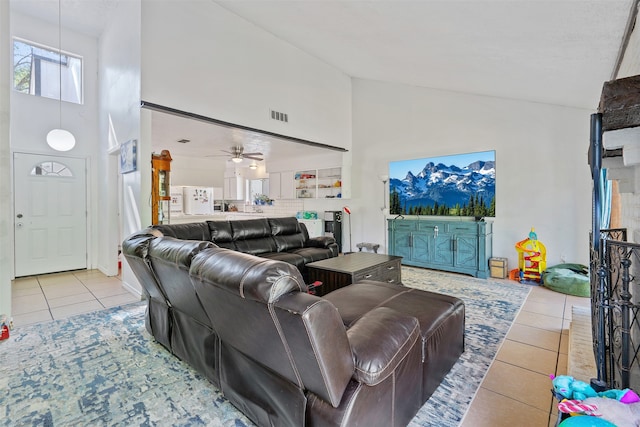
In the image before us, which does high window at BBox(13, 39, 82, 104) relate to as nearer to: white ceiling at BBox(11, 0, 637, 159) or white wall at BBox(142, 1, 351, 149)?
white ceiling at BBox(11, 0, 637, 159)

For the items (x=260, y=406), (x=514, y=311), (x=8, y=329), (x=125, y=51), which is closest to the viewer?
(x=260, y=406)

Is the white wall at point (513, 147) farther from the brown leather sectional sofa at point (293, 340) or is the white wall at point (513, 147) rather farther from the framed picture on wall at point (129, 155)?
the framed picture on wall at point (129, 155)

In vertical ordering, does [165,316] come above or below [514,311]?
above

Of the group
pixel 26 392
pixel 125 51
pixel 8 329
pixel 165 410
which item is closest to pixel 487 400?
pixel 165 410

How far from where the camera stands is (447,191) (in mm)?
5410

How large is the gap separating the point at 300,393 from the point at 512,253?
4873mm

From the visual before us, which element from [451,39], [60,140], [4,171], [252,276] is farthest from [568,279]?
[60,140]

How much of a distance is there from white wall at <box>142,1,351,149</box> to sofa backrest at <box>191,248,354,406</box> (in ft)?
11.1

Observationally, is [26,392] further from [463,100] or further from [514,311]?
[463,100]

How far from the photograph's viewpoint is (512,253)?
494 centimetres

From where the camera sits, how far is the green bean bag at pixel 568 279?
3.79 metres

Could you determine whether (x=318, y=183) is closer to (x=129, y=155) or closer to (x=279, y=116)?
(x=279, y=116)

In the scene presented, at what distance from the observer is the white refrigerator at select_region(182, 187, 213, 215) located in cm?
695

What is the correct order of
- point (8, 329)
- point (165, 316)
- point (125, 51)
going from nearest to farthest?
point (165, 316) → point (8, 329) → point (125, 51)
